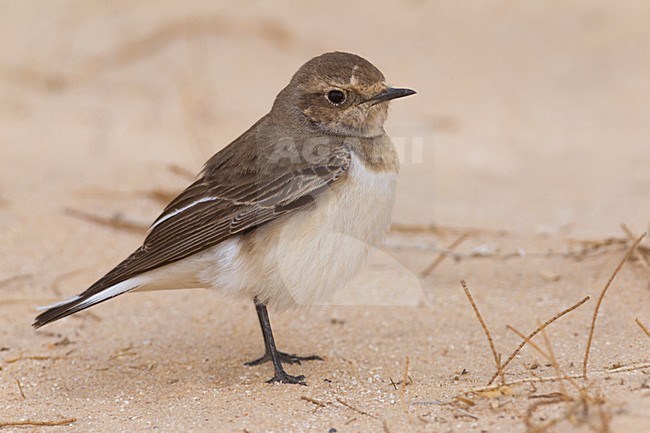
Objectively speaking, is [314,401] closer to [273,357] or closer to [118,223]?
[273,357]

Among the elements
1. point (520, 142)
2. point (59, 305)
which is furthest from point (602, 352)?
point (520, 142)

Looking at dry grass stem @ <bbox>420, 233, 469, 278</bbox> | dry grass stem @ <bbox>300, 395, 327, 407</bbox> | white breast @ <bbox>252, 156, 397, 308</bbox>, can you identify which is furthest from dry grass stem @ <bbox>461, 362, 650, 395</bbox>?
dry grass stem @ <bbox>420, 233, 469, 278</bbox>

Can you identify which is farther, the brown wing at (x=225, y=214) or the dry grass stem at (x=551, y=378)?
the brown wing at (x=225, y=214)

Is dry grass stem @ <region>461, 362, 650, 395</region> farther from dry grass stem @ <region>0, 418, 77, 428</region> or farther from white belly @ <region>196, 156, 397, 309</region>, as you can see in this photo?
dry grass stem @ <region>0, 418, 77, 428</region>

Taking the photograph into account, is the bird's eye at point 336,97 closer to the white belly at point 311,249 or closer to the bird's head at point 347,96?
the bird's head at point 347,96

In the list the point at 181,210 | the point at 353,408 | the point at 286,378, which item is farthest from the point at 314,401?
the point at 181,210

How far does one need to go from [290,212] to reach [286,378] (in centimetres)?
90

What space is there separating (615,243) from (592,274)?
10.3 inches

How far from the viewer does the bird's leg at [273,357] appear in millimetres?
5012

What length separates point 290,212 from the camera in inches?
194

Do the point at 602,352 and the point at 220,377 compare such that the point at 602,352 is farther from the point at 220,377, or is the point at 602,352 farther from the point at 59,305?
the point at 59,305

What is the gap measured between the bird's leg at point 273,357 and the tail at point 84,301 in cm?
72

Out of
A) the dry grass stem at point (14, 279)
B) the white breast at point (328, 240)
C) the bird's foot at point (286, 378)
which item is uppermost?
the white breast at point (328, 240)

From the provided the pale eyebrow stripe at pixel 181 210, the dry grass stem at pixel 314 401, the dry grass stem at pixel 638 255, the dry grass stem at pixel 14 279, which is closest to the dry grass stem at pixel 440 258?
the dry grass stem at pixel 638 255
